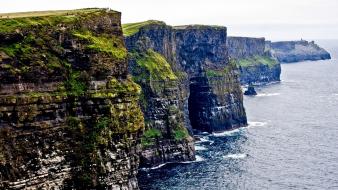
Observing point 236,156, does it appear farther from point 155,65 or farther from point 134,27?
point 134,27

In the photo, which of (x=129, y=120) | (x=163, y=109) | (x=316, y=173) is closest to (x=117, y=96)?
(x=129, y=120)

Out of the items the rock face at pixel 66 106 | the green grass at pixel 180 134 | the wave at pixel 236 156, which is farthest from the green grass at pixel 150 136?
the rock face at pixel 66 106

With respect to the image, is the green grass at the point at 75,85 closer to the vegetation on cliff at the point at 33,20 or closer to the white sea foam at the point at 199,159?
the vegetation on cliff at the point at 33,20

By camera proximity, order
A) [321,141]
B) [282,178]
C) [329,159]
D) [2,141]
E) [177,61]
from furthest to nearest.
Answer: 1. [177,61]
2. [321,141]
3. [329,159]
4. [282,178]
5. [2,141]

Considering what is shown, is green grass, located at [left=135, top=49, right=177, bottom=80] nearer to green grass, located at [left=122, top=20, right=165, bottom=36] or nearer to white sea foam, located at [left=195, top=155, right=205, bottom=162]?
green grass, located at [left=122, top=20, right=165, bottom=36]

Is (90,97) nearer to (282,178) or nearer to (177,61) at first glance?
(282,178)
